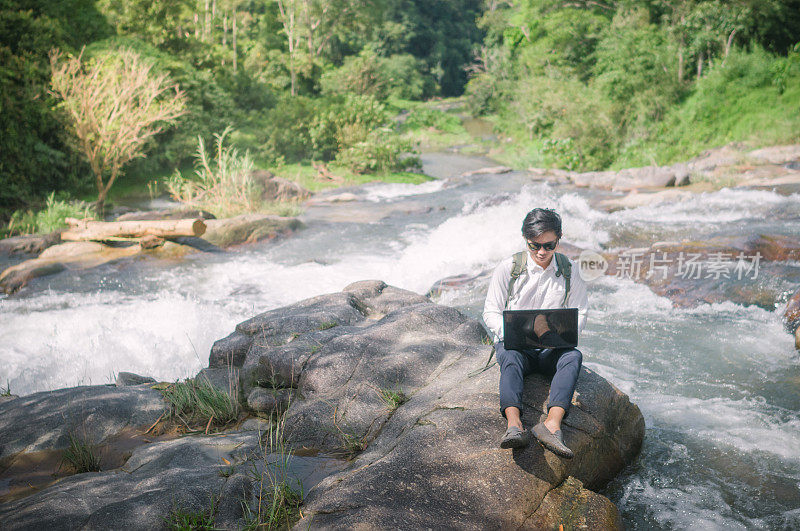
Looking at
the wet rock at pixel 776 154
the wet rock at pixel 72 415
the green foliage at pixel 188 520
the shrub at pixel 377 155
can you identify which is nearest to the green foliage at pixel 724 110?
the wet rock at pixel 776 154

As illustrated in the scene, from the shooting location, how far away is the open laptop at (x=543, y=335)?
3.39 m

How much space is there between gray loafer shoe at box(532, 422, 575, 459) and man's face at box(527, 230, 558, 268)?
42.2 inches

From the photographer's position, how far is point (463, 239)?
1111cm

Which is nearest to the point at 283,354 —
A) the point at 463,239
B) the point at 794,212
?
the point at 463,239

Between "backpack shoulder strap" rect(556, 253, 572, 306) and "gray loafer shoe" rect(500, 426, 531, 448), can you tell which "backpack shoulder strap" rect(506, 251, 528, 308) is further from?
"gray loafer shoe" rect(500, 426, 531, 448)

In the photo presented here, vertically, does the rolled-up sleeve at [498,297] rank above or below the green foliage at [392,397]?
above

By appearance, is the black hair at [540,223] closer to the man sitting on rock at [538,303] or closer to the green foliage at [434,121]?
the man sitting on rock at [538,303]

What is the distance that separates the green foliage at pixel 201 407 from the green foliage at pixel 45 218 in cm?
Answer: 961

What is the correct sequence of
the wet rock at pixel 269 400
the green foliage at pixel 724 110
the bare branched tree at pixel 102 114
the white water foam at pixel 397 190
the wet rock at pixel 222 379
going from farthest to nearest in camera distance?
the green foliage at pixel 724 110 < the white water foam at pixel 397 190 < the bare branched tree at pixel 102 114 < the wet rock at pixel 222 379 < the wet rock at pixel 269 400

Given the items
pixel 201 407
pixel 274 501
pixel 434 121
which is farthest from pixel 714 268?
pixel 434 121

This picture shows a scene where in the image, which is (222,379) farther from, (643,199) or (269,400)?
(643,199)

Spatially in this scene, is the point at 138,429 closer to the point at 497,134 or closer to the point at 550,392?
the point at 550,392

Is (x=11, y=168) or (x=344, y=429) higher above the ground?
(x=11, y=168)

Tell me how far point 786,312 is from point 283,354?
5788 mm
